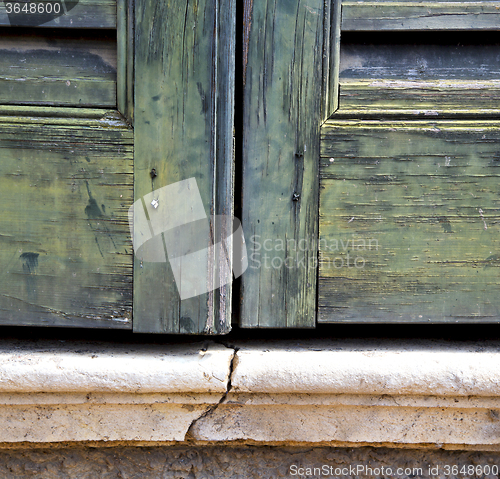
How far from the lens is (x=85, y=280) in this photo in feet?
3.25

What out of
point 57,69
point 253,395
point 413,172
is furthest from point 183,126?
point 253,395

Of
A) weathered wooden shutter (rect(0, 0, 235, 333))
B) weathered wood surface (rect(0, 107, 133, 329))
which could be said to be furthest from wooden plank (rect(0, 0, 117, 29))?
weathered wood surface (rect(0, 107, 133, 329))

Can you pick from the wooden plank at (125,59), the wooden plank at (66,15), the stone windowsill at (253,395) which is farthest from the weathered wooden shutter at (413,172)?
the wooden plank at (66,15)

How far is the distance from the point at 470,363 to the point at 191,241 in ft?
2.63

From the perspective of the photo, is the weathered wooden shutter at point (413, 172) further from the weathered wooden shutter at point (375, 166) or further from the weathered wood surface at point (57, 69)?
the weathered wood surface at point (57, 69)

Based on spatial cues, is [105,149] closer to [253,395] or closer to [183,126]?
[183,126]

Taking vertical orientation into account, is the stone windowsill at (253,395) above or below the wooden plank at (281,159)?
below

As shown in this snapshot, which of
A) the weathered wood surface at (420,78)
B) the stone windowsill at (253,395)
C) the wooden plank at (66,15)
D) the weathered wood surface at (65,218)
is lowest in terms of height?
the stone windowsill at (253,395)

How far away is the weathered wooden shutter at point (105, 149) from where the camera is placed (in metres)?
0.95

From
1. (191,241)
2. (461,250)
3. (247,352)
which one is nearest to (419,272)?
(461,250)

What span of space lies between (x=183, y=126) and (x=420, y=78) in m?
0.66

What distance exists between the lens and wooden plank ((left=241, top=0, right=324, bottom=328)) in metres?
0.96

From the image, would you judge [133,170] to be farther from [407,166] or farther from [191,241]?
[407,166]

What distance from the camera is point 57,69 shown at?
0.97 m
